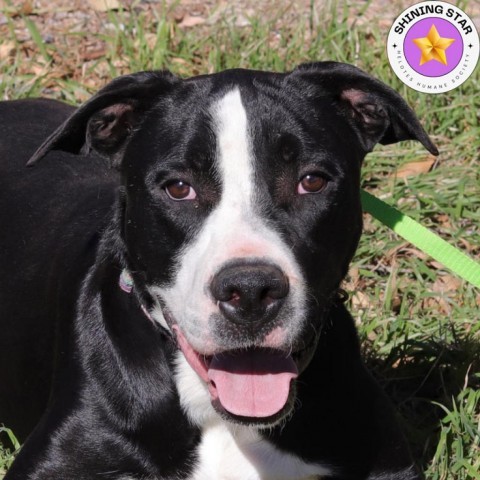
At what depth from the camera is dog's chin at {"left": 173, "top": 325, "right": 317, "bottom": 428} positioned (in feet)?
12.2

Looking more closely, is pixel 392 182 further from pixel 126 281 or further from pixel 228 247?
pixel 228 247

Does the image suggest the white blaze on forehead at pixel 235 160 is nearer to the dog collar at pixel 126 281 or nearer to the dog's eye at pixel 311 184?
the dog's eye at pixel 311 184

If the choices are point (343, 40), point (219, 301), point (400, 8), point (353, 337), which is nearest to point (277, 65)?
point (343, 40)

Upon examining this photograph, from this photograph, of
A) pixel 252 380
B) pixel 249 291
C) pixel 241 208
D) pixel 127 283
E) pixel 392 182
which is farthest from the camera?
pixel 392 182

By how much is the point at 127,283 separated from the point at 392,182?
2.50 metres

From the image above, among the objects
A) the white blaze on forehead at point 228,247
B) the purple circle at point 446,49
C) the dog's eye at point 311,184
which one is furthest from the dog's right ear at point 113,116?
the purple circle at point 446,49

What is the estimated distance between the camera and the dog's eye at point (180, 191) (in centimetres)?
378

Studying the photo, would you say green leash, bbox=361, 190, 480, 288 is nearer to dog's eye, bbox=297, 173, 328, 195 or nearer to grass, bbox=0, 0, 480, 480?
grass, bbox=0, 0, 480, 480

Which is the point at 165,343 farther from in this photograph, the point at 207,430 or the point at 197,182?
the point at 197,182

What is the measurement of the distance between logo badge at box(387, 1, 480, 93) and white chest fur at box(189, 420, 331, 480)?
194 cm

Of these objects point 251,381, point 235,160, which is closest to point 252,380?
point 251,381

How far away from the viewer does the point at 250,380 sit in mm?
3773

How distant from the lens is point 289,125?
381 centimetres

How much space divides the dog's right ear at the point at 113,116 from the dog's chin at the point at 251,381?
738 mm
